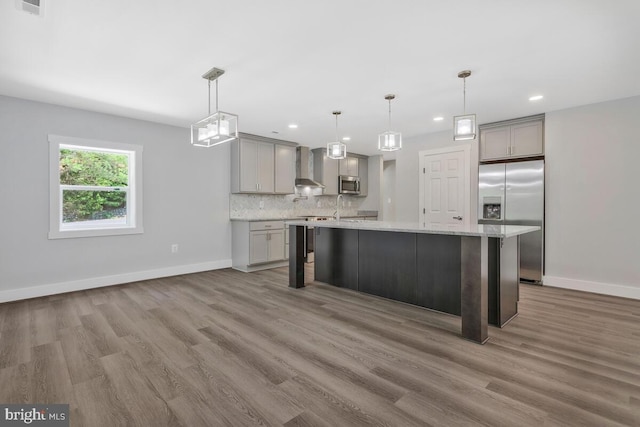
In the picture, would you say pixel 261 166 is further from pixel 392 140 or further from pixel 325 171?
pixel 392 140

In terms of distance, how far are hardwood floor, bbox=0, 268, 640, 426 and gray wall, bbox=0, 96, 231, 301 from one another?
0.61 metres

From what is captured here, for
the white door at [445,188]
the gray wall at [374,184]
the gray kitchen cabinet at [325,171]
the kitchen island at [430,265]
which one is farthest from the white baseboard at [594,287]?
the gray kitchen cabinet at [325,171]

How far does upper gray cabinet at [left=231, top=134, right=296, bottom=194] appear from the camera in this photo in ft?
18.6

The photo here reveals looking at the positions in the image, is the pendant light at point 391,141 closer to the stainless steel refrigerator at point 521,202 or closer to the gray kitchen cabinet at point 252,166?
the stainless steel refrigerator at point 521,202

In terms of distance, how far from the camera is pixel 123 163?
15.4 feet

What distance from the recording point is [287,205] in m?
6.78

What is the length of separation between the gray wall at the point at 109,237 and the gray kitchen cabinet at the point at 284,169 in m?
1.00

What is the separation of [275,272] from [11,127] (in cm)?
398

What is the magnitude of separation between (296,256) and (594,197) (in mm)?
4079

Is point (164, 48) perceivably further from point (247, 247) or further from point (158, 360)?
point (247, 247)

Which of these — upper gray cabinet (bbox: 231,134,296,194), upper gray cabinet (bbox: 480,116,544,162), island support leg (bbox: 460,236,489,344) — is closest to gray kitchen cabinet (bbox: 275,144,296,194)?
upper gray cabinet (bbox: 231,134,296,194)

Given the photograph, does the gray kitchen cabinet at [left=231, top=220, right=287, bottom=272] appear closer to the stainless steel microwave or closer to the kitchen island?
the kitchen island

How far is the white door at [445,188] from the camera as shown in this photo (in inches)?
209

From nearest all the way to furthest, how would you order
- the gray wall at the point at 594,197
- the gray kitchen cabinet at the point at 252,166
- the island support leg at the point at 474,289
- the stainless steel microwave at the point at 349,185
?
the island support leg at the point at 474,289, the gray wall at the point at 594,197, the gray kitchen cabinet at the point at 252,166, the stainless steel microwave at the point at 349,185
